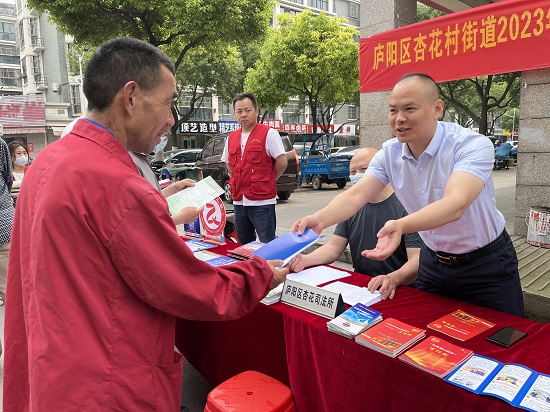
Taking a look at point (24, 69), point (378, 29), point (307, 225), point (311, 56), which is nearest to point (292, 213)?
point (378, 29)

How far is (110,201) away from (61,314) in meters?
0.28

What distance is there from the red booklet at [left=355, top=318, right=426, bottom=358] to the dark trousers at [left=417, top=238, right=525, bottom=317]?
482 mm

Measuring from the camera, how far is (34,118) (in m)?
24.8

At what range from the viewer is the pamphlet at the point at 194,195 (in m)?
2.38

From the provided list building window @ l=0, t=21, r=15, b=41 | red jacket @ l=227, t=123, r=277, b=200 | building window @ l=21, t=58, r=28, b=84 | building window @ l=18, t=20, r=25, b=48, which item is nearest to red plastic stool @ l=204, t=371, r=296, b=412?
red jacket @ l=227, t=123, r=277, b=200

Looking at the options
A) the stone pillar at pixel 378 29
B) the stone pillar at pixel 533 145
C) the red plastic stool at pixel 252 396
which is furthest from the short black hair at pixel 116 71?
the stone pillar at pixel 378 29

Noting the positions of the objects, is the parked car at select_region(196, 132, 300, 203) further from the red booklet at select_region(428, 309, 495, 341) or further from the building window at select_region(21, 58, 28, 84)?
the building window at select_region(21, 58, 28, 84)

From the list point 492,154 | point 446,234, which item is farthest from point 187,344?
point 492,154

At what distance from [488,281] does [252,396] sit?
114 centimetres

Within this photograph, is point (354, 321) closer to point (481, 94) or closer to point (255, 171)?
point (255, 171)

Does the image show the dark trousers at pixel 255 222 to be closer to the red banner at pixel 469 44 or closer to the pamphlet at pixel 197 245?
the pamphlet at pixel 197 245

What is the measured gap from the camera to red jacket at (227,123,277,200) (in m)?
4.00

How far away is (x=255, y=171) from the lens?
404 centimetres

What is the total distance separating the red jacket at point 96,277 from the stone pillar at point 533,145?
5.26 metres
